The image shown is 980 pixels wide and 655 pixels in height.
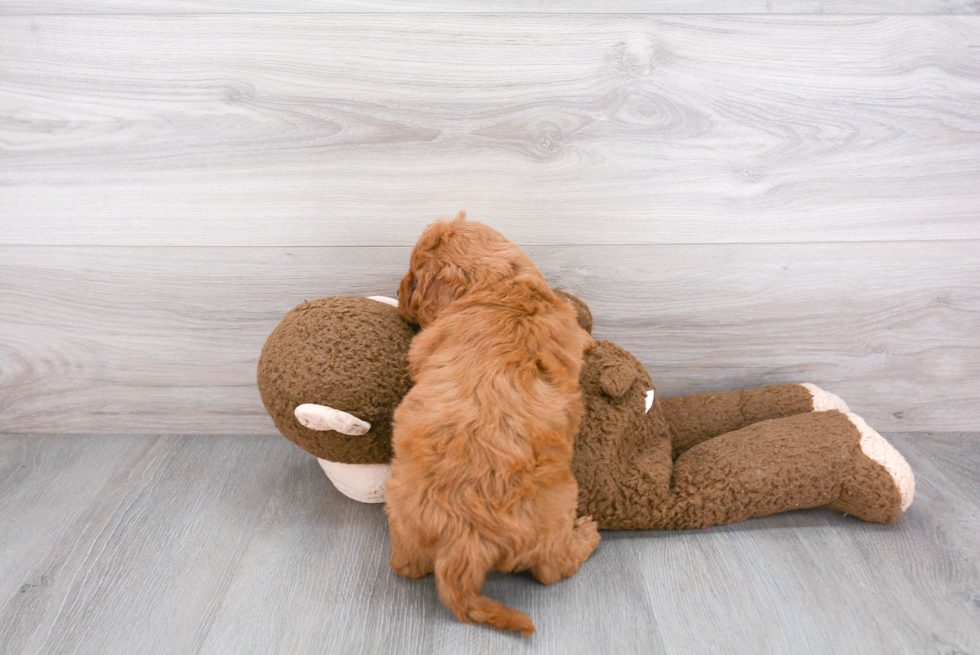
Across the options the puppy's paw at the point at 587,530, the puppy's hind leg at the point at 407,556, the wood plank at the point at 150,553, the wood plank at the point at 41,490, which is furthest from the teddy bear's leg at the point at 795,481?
the wood plank at the point at 41,490

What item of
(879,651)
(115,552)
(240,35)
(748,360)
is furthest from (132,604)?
(748,360)

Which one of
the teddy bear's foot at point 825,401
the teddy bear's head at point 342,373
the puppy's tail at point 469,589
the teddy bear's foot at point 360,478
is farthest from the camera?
the teddy bear's foot at point 825,401

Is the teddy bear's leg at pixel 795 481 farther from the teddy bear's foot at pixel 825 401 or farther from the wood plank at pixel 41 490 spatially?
the wood plank at pixel 41 490

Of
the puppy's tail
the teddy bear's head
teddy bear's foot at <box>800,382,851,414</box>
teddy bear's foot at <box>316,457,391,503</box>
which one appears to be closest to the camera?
the puppy's tail

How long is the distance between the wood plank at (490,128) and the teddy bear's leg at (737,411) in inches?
12.0

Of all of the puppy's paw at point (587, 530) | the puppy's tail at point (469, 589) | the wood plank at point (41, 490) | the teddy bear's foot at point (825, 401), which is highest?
the teddy bear's foot at point (825, 401)

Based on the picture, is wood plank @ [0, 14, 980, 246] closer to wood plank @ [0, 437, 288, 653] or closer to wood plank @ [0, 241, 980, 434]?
wood plank @ [0, 241, 980, 434]

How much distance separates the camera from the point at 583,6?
1.08 meters

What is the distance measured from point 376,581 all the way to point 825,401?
2.92 feet

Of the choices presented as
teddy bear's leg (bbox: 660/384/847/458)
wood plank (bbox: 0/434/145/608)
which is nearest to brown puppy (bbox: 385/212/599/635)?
teddy bear's leg (bbox: 660/384/847/458)

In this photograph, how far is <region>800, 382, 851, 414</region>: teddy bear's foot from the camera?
1.18 m

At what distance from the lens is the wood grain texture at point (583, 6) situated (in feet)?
3.54

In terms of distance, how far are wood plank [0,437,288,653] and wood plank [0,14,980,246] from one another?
1.45 ft

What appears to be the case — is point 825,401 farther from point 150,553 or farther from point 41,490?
point 41,490
